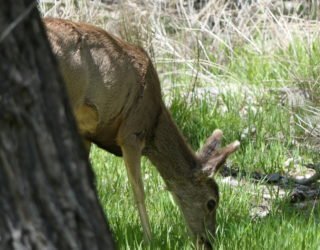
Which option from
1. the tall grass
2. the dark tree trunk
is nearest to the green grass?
the tall grass

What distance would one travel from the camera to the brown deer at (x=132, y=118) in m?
6.99

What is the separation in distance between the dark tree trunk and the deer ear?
4.54 m

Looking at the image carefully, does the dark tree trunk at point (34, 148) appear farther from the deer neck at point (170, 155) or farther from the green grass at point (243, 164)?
the deer neck at point (170, 155)

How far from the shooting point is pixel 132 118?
302 inches

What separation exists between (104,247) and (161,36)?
27.2 feet

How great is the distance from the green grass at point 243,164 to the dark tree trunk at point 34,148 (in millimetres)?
3025

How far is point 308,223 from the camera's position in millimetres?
6887

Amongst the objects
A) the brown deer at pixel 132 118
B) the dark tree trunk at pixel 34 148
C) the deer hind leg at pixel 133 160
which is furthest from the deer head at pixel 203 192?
the dark tree trunk at pixel 34 148

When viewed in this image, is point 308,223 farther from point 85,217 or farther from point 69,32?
point 85,217

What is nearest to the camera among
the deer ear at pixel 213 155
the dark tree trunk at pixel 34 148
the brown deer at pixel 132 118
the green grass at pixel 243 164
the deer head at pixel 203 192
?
the dark tree trunk at pixel 34 148

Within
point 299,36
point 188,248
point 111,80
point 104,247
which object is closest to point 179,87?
point 299,36

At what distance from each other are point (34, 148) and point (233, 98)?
7585 mm

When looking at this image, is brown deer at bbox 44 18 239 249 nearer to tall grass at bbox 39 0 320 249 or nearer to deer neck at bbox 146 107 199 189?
deer neck at bbox 146 107 199 189

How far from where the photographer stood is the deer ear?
7891 millimetres
